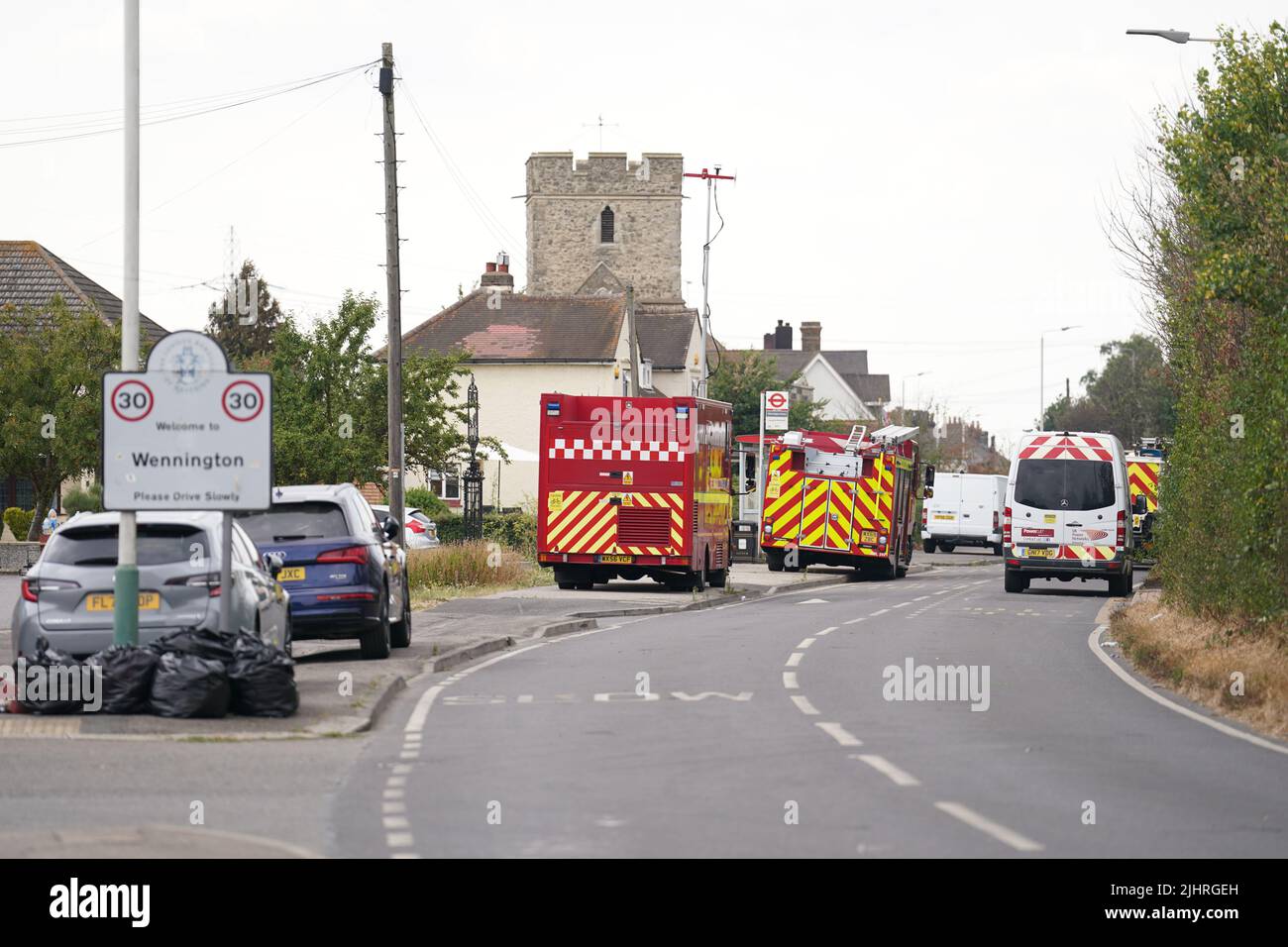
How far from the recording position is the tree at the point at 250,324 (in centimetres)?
8500

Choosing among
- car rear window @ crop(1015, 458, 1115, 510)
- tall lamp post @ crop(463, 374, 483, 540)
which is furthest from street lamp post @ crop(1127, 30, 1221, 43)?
tall lamp post @ crop(463, 374, 483, 540)

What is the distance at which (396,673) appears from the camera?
18047 millimetres

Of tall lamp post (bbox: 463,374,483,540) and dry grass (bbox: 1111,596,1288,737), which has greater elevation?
tall lamp post (bbox: 463,374,483,540)

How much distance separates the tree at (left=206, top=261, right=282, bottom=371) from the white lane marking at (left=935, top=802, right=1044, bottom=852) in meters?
75.2

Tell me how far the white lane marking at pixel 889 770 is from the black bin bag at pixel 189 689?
15.8 ft

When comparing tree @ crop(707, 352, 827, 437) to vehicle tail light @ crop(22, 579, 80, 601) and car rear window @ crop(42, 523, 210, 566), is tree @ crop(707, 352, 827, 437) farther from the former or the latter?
vehicle tail light @ crop(22, 579, 80, 601)

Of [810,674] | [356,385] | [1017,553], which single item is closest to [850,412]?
[356,385]

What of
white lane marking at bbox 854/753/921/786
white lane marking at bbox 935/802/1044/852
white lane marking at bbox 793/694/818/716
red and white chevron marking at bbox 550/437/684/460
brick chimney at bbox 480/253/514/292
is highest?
brick chimney at bbox 480/253/514/292

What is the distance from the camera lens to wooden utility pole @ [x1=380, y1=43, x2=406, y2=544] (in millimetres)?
31000

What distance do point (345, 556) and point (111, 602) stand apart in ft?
14.9

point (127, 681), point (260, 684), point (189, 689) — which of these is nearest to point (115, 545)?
point (127, 681)

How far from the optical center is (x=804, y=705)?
15.6 metres

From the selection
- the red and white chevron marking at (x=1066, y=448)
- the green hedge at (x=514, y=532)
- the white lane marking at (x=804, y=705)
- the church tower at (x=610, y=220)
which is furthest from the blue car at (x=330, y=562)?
the church tower at (x=610, y=220)

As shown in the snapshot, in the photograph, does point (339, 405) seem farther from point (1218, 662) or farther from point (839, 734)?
point (839, 734)
